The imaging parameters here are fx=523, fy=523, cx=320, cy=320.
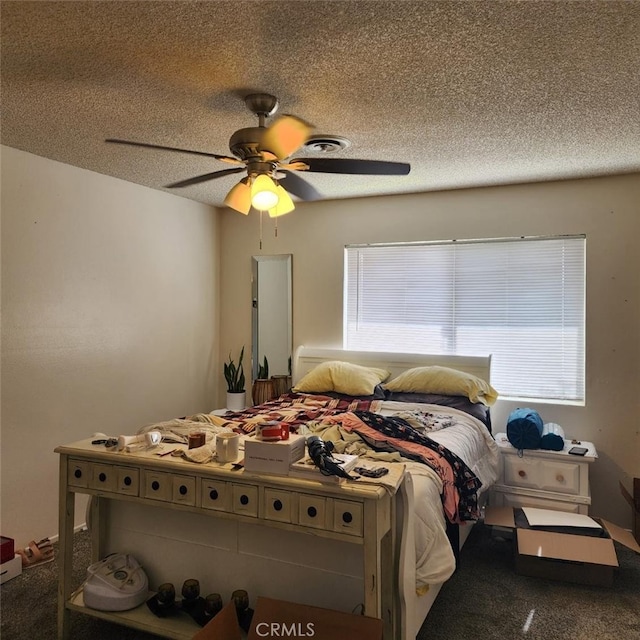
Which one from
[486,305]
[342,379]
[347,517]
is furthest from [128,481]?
[486,305]

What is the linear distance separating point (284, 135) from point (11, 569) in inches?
105

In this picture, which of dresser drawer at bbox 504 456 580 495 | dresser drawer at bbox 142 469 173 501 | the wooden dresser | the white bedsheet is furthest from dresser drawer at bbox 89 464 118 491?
dresser drawer at bbox 504 456 580 495

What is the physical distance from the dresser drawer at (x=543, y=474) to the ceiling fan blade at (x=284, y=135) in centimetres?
251

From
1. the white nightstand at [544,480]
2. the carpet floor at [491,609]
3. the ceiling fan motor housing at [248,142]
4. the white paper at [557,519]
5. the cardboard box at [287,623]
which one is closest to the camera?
the cardboard box at [287,623]

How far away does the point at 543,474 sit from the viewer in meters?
3.39

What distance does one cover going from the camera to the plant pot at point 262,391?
4.40m

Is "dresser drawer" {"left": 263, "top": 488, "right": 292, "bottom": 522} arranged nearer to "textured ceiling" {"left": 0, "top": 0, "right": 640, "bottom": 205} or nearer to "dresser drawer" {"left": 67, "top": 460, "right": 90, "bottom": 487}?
"dresser drawer" {"left": 67, "top": 460, "right": 90, "bottom": 487}

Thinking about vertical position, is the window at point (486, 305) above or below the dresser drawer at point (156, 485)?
above

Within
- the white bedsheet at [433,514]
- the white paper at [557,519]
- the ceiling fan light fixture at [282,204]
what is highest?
the ceiling fan light fixture at [282,204]

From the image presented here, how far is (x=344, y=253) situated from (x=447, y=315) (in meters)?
1.01

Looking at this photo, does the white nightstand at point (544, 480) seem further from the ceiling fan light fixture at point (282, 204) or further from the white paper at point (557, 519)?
the ceiling fan light fixture at point (282, 204)

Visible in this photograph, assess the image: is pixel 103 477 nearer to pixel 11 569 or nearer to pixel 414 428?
pixel 11 569

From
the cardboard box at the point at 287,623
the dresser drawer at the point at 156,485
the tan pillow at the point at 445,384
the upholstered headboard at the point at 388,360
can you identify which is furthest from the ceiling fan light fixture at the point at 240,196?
the upholstered headboard at the point at 388,360

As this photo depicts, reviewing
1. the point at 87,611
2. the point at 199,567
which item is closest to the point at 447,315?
the point at 199,567
